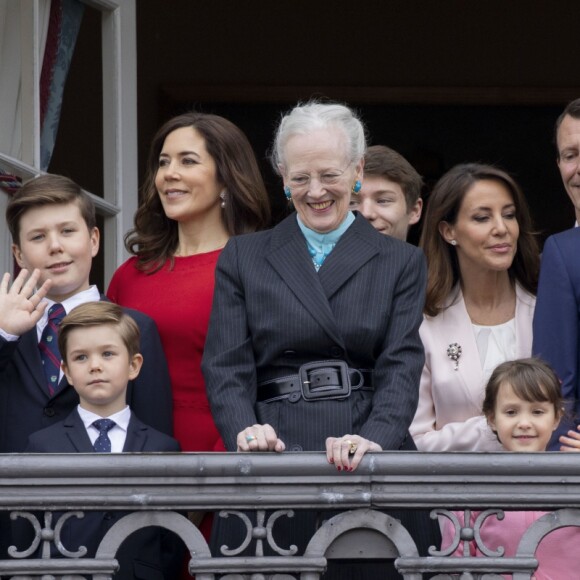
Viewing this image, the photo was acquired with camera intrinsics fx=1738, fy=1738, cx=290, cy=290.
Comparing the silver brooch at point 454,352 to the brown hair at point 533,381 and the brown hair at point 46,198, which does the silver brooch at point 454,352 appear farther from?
the brown hair at point 46,198

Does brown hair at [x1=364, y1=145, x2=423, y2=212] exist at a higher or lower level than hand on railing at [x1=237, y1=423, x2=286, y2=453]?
higher

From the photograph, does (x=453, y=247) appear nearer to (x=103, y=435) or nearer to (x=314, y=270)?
(x=314, y=270)

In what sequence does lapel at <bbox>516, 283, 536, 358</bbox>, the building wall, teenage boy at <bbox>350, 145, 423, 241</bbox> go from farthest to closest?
1. the building wall
2. teenage boy at <bbox>350, 145, 423, 241</bbox>
3. lapel at <bbox>516, 283, 536, 358</bbox>

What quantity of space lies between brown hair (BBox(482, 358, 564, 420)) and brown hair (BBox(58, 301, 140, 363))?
0.95 m

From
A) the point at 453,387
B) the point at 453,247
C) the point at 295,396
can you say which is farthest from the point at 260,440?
the point at 453,247

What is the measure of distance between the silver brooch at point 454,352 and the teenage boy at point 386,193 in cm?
47

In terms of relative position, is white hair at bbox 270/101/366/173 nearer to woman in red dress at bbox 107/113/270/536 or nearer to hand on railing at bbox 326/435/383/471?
woman in red dress at bbox 107/113/270/536

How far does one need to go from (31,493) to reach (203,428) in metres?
0.84

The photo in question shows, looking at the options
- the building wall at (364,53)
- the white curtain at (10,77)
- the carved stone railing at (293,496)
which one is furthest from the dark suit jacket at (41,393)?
the building wall at (364,53)

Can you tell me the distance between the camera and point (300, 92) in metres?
8.55

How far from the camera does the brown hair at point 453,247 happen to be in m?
4.99

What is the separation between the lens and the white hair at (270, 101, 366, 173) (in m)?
4.31

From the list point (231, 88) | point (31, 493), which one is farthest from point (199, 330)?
point (231, 88)

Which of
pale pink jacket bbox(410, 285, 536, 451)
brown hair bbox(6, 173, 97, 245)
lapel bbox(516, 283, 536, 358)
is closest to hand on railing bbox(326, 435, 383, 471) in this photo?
pale pink jacket bbox(410, 285, 536, 451)
